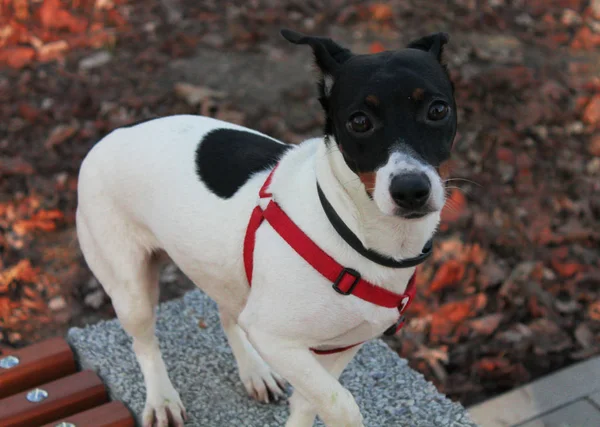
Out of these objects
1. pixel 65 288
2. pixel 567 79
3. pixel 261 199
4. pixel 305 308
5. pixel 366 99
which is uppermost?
pixel 366 99

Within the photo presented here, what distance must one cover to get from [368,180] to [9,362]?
2.03 metres

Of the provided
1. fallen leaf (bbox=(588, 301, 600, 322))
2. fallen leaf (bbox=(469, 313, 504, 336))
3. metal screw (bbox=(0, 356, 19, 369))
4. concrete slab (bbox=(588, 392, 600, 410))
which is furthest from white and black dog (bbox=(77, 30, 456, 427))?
fallen leaf (bbox=(588, 301, 600, 322))

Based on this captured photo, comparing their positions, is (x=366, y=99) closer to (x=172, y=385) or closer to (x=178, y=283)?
(x=172, y=385)

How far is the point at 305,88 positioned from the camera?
6.13 m

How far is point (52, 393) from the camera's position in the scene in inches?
132

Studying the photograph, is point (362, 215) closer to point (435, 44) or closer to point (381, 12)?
point (435, 44)

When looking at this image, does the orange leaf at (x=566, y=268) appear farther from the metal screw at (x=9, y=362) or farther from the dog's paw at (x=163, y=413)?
the metal screw at (x=9, y=362)

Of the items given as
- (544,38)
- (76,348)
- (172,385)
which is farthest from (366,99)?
(544,38)

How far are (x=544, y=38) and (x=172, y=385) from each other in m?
5.12

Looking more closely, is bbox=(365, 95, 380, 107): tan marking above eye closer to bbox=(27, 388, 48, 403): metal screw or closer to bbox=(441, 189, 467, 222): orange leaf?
bbox=(27, 388, 48, 403): metal screw

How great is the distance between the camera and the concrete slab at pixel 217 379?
10.8ft

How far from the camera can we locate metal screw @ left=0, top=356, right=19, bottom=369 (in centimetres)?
345

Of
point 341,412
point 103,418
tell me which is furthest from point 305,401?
point 103,418

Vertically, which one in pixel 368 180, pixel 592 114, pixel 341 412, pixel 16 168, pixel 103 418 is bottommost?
pixel 16 168
